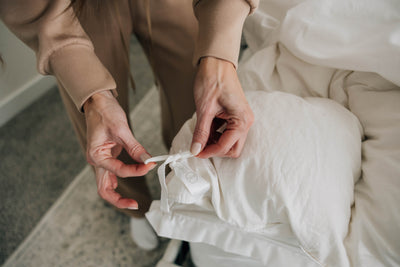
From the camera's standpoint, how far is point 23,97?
1301mm

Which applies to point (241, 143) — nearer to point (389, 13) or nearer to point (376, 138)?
point (376, 138)

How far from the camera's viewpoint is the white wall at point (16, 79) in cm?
116

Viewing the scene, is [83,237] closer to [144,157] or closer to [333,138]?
[144,157]

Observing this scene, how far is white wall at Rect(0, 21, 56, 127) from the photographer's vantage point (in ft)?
3.79

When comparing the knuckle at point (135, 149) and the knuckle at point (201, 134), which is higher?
→ the knuckle at point (201, 134)

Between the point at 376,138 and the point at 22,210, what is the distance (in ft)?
3.81

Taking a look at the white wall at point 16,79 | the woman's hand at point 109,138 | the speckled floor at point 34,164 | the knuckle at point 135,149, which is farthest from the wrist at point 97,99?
the white wall at point 16,79

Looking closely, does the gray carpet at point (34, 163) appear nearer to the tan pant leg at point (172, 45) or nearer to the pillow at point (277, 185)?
the tan pant leg at point (172, 45)

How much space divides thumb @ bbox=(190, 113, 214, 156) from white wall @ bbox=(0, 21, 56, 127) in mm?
1128

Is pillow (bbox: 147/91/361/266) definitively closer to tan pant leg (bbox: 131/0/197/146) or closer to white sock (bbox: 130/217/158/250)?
tan pant leg (bbox: 131/0/197/146)

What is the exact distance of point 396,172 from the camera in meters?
0.43

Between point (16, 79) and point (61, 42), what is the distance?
98 centimetres

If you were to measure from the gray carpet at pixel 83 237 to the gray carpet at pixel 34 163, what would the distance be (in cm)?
4

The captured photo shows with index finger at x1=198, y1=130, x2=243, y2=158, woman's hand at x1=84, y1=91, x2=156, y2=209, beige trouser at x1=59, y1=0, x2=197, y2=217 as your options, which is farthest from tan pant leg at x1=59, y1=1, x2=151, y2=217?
index finger at x1=198, y1=130, x2=243, y2=158
